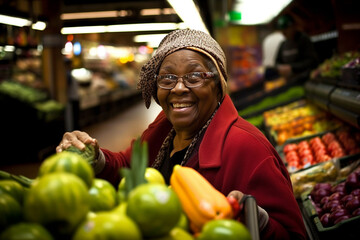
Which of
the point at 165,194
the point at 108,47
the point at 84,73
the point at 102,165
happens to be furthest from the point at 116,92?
the point at 165,194

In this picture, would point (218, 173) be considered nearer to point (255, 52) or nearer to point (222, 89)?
point (222, 89)

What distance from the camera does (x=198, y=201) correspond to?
1317 millimetres

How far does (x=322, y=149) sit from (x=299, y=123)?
1.18 meters

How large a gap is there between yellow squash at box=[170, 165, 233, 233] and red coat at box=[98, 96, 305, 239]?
1.16ft

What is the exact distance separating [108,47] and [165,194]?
857 inches

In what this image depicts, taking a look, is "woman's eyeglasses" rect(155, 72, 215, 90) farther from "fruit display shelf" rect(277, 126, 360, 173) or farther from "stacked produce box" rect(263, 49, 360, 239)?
"fruit display shelf" rect(277, 126, 360, 173)

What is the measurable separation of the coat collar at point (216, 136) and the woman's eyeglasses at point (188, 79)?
0.56 feet

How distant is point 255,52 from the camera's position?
15391 millimetres

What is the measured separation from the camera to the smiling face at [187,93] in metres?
2.14

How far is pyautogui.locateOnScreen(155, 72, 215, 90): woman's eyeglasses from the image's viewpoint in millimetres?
2129

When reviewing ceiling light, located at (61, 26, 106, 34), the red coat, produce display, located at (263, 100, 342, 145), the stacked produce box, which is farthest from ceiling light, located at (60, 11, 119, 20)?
the red coat

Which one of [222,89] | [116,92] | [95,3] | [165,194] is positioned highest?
[95,3]

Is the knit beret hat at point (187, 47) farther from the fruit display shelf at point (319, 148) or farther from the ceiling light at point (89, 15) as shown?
the ceiling light at point (89, 15)

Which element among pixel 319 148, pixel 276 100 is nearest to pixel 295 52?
pixel 276 100
